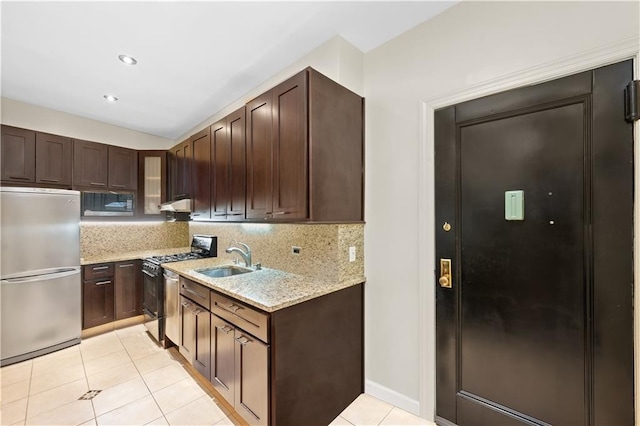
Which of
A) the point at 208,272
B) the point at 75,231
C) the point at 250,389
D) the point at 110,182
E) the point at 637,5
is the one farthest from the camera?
the point at 110,182

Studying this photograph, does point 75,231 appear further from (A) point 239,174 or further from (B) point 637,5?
(B) point 637,5

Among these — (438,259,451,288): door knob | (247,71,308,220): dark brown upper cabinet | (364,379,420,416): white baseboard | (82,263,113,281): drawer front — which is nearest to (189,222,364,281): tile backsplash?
(247,71,308,220): dark brown upper cabinet

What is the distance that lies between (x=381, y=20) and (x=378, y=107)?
57 cm

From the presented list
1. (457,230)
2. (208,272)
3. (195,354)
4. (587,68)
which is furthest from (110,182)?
(587,68)

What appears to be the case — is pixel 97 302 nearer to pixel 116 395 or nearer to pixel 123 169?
pixel 116 395

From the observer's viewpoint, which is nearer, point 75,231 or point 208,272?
point 208,272

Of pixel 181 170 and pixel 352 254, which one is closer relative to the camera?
pixel 352 254

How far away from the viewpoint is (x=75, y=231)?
304 centimetres

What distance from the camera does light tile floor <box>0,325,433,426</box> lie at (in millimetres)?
1901

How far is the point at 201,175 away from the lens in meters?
3.04

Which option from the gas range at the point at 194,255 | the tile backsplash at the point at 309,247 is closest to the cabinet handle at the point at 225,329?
the tile backsplash at the point at 309,247

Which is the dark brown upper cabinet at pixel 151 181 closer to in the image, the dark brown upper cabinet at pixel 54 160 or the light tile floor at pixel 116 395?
the dark brown upper cabinet at pixel 54 160

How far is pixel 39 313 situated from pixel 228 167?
8.43 feet

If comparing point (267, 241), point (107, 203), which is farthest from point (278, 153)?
point (107, 203)
